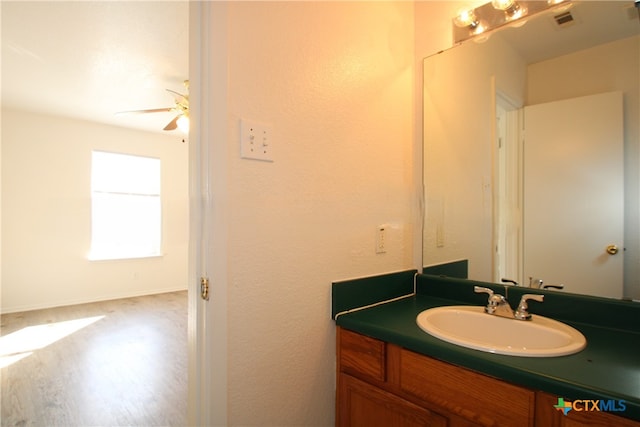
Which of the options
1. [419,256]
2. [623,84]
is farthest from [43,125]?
[623,84]

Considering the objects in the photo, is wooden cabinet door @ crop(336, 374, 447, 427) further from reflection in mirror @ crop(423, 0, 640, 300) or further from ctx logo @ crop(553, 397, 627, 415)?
reflection in mirror @ crop(423, 0, 640, 300)

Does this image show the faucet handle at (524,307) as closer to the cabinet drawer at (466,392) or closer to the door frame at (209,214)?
the cabinet drawer at (466,392)

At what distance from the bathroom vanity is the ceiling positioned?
2.26m

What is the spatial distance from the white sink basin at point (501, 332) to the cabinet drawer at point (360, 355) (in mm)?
175

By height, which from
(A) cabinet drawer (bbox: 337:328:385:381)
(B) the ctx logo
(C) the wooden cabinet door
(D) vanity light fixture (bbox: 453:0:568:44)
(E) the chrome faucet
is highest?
(D) vanity light fixture (bbox: 453:0:568:44)

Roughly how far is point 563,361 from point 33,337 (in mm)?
4390

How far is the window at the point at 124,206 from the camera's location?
15.2 feet

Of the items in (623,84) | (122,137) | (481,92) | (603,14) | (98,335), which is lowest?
(98,335)

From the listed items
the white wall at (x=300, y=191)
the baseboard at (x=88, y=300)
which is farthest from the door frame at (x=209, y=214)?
the baseboard at (x=88, y=300)

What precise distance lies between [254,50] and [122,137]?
4.77 meters

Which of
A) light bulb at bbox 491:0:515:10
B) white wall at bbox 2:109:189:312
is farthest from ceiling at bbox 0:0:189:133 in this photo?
light bulb at bbox 491:0:515:10

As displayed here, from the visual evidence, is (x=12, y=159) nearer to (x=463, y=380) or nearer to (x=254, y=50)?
(x=254, y=50)

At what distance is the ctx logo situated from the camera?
2.09ft

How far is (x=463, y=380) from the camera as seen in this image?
86 centimetres
